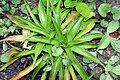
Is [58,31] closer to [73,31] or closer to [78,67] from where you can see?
[73,31]

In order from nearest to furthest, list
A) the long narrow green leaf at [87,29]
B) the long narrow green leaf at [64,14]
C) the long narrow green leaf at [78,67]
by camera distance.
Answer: the long narrow green leaf at [78,67]
the long narrow green leaf at [87,29]
the long narrow green leaf at [64,14]

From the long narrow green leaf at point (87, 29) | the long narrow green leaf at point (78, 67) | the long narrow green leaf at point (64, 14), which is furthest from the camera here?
the long narrow green leaf at point (64, 14)

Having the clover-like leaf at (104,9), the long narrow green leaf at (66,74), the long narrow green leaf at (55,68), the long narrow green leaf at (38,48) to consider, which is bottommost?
the long narrow green leaf at (66,74)

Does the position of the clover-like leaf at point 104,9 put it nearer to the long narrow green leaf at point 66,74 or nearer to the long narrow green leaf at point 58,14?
the long narrow green leaf at point 58,14

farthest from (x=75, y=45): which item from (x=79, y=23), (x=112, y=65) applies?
(x=112, y=65)

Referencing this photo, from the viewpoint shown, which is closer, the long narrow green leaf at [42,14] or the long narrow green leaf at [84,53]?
the long narrow green leaf at [84,53]

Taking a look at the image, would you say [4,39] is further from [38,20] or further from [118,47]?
[118,47]

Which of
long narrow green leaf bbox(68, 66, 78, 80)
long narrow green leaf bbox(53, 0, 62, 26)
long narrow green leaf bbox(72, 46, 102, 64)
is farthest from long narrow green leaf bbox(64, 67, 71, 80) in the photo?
long narrow green leaf bbox(53, 0, 62, 26)

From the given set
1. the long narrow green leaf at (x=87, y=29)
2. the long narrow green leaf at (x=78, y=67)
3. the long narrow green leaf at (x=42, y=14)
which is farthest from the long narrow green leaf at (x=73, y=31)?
the long narrow green leaf at (x=42, y=14)

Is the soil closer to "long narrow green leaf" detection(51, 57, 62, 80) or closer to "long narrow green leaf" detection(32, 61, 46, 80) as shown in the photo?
"long narrow green leaf" detection(32, 61, 46, 80)

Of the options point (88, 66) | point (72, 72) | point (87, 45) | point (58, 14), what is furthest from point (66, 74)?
point (58, 14)
